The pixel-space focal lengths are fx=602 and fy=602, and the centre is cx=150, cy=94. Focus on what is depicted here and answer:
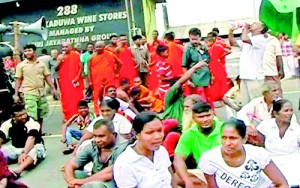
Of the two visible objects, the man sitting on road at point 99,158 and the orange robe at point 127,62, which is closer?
the man sitting on road at point 99,158

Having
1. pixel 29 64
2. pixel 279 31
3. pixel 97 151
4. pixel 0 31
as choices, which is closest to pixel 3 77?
pixel 0 31

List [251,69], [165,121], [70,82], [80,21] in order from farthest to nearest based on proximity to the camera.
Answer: [80,21], [70,82], [251,69], [165,121]

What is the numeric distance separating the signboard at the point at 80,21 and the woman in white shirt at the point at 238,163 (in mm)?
13282

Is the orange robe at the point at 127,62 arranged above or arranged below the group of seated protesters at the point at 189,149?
above

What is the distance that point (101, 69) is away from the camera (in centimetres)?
948

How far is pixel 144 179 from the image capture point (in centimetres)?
395

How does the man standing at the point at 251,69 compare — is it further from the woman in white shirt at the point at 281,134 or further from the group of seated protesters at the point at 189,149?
the woman in white shirt at the point at 281,134

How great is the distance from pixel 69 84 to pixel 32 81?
133 centimetres

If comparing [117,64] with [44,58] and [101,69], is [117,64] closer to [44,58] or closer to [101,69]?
[101,69]

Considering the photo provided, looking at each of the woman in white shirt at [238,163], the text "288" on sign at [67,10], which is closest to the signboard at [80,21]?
the text "288" on sign at [67,10]

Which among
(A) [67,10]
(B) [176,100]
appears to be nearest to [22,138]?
(B) [176,100]

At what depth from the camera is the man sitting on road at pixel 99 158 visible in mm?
4418

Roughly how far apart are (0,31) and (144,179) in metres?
6.48

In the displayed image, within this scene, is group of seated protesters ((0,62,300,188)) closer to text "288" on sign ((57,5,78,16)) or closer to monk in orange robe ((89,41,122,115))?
monk in orange robe ((89,41,122,115))
